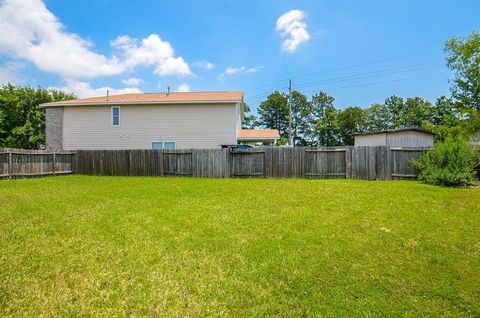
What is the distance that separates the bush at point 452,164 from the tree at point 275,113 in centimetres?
3746

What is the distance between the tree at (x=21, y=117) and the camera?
3100 cm

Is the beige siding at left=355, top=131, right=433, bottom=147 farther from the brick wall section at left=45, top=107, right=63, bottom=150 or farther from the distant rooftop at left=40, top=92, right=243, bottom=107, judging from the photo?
the brick wall section at left=45, top=107, right=63, bottom=150

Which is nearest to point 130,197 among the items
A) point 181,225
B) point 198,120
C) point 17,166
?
point 181,225

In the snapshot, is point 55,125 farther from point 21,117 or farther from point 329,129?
point 329,129

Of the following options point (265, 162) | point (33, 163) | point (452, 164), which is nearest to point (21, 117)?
point (33, 163)

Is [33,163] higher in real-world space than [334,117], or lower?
lower

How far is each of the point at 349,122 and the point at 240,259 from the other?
4284 centimetres

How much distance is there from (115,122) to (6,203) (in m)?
12.4

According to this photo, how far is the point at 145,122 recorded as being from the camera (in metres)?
17.8

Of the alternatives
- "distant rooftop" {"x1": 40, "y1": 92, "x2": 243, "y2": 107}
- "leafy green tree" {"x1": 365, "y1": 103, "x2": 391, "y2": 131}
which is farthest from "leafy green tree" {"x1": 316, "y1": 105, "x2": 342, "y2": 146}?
"distant rooftop" {"x1": 40, "y1": 92, "x2": 243, "y2": 107}

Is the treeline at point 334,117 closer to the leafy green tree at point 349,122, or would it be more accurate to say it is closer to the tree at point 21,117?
the leafy green tree at point 349,122

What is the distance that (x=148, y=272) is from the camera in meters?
3.26

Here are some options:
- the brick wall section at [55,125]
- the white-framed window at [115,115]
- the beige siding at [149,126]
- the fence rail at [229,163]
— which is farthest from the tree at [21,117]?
the fence rail at [229,163]

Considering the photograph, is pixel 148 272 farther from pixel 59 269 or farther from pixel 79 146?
pixel 79 146
